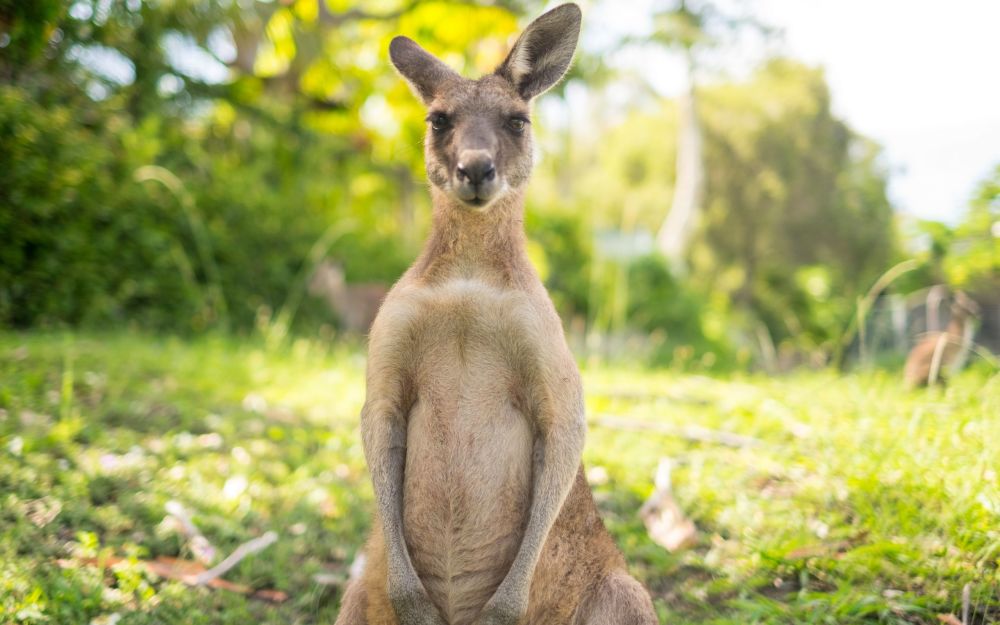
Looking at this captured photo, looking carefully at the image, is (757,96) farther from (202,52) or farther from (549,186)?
(202,52)

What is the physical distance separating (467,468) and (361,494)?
222 centimetres

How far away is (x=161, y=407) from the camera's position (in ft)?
16.5

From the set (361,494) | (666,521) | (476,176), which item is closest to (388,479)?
(476,176)

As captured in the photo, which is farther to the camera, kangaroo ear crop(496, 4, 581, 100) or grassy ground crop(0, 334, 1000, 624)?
grassy ground crop(0, 334, 1000, 624)

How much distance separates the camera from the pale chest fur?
7.79ft

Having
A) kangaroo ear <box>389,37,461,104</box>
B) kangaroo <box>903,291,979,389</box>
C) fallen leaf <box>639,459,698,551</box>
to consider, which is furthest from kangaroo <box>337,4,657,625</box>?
kangaroo <box>903,291,979,389</box>

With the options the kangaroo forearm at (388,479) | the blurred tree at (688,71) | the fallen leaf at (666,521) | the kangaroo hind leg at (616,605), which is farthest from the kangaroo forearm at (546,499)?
the blurred tree at (688,71)

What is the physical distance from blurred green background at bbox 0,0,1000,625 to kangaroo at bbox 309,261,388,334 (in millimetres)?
47

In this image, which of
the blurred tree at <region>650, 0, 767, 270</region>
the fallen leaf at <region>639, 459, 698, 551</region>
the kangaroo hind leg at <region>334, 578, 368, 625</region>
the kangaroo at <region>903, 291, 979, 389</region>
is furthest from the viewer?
the blurred tree at <region>650, 0, 767, 270</region>

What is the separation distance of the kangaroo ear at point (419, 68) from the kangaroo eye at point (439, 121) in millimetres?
136

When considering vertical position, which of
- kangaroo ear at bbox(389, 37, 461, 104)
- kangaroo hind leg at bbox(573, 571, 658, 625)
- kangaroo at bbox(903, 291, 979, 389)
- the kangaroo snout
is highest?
kangaroo ear at bbox(389, 37, 461, 104)

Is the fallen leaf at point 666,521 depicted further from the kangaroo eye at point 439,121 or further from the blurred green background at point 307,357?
the kangaroo eye at point 439,121

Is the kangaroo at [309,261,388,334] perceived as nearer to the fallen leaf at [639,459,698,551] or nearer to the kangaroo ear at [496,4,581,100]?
the fallen leaf at [639,459,698,551]

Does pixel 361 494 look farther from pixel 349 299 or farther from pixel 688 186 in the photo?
pixel 688 186
